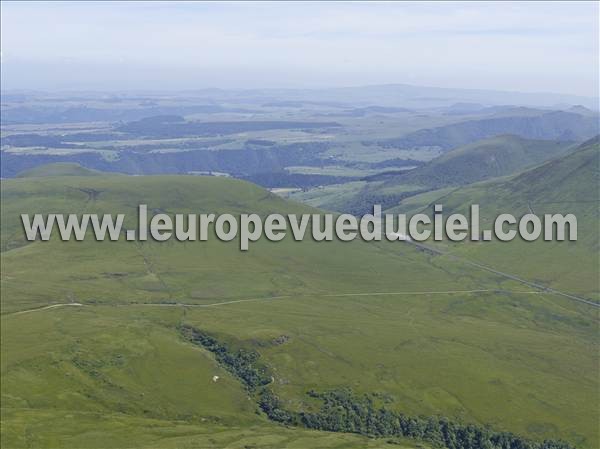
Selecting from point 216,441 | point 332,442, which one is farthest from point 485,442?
point 216,441

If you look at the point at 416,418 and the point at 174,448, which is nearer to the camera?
the point at 174,448

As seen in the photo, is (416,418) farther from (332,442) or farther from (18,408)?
(18,408)

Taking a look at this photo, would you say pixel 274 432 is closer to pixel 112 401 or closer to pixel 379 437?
pixel 379 437

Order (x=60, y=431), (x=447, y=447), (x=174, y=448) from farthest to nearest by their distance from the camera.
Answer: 1. (x=447, y=447)
2. (x=60, y=431)
3. (x=174, y=448)

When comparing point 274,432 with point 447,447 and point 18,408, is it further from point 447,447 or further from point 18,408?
point 18,408

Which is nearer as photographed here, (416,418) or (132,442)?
(132,442)

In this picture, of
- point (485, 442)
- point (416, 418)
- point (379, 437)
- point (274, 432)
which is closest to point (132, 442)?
Answer: point (274, 432)

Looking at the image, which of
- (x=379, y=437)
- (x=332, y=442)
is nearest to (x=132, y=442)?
(x=332, y=442)

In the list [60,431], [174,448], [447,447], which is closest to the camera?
[174,448]
